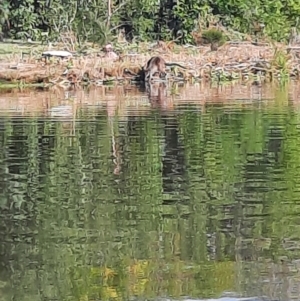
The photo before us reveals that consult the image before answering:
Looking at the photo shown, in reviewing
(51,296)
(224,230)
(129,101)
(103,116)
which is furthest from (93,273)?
(129,101)

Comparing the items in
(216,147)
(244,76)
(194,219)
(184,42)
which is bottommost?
(194,219)

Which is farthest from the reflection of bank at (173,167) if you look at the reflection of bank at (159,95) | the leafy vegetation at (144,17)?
the leafy vegetation at (144,17)

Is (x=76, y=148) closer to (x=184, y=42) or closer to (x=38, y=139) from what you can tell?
(x=38, y=139)

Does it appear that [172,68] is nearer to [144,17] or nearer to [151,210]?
[144,17]

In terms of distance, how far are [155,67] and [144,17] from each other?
15.5 metres

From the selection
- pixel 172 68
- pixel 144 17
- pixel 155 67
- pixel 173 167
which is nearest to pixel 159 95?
pixel 155 67

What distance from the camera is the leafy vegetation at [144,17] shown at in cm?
5391

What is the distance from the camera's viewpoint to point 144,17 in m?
58.8

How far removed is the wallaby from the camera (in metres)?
43.3

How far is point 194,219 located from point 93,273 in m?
2.65

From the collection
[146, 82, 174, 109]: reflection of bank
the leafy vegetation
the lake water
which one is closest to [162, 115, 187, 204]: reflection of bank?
the lake water

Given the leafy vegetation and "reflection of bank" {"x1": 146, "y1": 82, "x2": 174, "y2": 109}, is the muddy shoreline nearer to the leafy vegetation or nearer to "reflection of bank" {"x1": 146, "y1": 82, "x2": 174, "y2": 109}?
"reflection of bank" {"x1": 146, "y1": 82, "x2": 174, "y2": 109}

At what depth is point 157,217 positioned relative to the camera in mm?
10969

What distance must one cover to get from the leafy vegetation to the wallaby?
30.6ft
